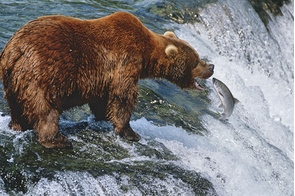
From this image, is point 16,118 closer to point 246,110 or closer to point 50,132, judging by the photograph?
point 50,132

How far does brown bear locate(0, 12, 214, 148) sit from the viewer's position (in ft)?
17.3

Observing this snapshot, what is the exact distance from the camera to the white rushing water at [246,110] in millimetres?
6516

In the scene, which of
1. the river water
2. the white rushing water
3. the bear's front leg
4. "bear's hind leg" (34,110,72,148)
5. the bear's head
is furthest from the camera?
the white rushing water

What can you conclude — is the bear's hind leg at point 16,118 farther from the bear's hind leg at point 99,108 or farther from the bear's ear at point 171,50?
the bear's ear at point 171,50

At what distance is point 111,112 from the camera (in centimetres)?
610

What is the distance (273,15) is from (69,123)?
8796mm

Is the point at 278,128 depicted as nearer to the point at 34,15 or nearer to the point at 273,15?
the point at 34,15

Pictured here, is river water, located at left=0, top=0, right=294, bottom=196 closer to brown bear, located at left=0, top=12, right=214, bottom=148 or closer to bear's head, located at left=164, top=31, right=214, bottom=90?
brown bear, located at left=0, top=12, right=214, bottom=148

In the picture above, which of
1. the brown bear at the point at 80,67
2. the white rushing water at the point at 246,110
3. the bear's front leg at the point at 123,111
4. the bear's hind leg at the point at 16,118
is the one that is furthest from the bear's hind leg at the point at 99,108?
the bear's hind leg at the point at 16,118

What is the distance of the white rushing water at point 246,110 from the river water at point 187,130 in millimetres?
20

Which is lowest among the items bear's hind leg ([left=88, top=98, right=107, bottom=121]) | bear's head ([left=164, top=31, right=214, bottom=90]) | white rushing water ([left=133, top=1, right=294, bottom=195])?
white rushing water ([left=133, top=1, right=294, bottom=195])

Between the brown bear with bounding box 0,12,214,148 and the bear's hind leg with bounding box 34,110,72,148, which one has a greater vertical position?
the brown bear with bounding box 0,12,214,148

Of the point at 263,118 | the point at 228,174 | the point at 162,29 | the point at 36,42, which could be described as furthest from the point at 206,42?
the point at 36,42

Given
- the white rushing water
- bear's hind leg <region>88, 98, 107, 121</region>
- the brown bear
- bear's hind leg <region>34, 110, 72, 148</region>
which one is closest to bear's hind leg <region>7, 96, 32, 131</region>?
the brown bear
